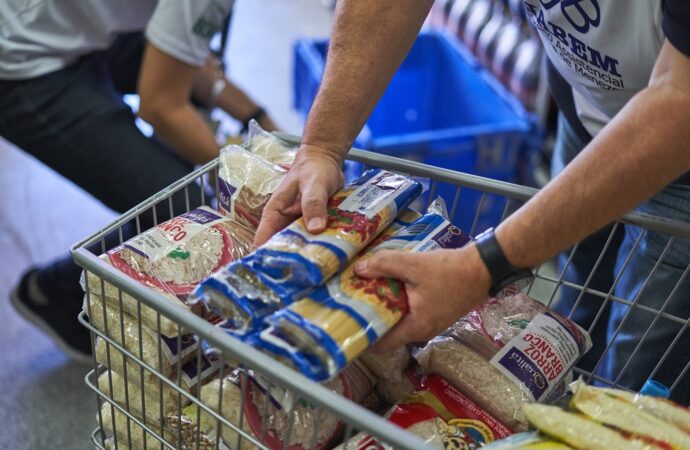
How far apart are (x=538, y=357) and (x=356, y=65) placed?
0.47m

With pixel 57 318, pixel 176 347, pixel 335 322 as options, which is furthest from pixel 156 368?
pixel 57 318

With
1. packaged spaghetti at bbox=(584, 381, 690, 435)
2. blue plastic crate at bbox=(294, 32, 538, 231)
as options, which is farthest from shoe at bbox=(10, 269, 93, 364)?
packaged spaghetti at bbox=(584, 381, 690, 435)

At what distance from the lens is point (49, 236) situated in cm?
227

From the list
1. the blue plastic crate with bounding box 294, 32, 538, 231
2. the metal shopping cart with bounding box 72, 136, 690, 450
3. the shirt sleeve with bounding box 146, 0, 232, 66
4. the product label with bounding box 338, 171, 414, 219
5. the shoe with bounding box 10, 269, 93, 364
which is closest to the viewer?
the metal shopping cart with bounding box 72, 136, 690, 450

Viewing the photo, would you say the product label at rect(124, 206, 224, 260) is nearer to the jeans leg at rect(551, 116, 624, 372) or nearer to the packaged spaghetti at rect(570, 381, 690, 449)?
the packaged spaghetti at rect(570, 381, 690, 449)

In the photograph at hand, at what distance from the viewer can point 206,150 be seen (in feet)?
5.13

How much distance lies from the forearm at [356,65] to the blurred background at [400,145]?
745mm

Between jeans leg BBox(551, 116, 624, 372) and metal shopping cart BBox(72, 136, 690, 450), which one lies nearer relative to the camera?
metal shopping cart BBox(72, 136, 690, 450)

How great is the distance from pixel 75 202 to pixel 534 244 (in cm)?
206

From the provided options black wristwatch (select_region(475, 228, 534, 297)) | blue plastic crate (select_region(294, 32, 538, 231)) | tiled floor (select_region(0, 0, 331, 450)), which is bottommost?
tiled floor (select_region(0, 0, 331, 450))

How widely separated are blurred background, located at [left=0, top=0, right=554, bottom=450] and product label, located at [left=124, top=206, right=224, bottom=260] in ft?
2.95

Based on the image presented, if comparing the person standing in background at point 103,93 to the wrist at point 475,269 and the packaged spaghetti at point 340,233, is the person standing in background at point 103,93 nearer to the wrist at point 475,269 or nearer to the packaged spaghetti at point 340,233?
the packaged spaghetti at point 340,233

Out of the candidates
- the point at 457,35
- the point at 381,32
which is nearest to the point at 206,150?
the point at 381,32

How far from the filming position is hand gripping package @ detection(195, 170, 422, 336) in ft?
2.41
